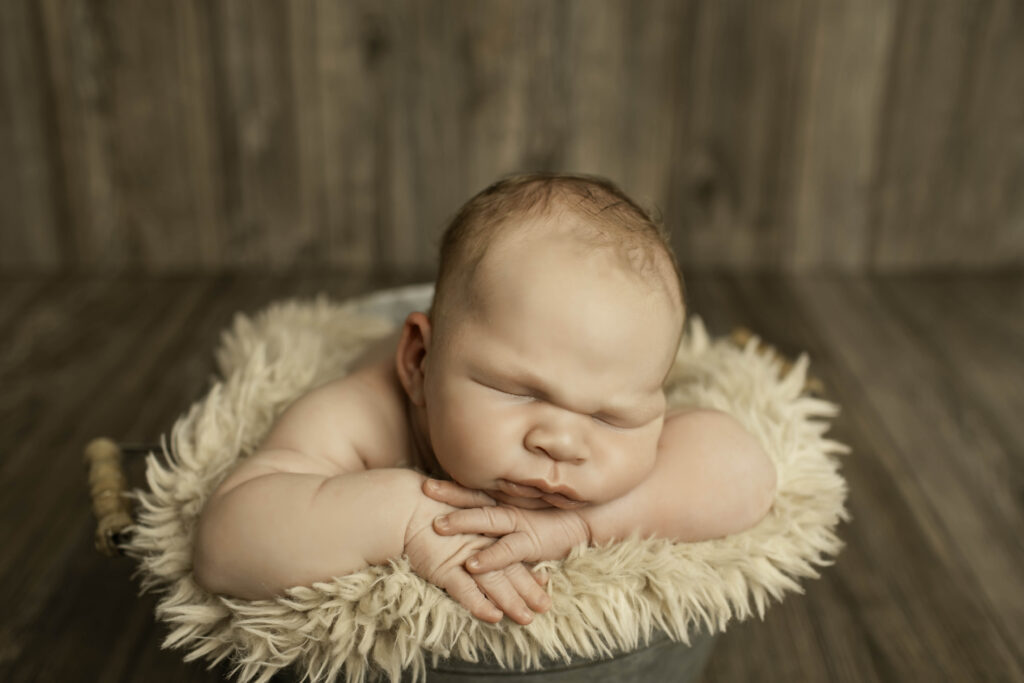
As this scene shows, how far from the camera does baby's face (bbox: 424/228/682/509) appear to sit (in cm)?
70

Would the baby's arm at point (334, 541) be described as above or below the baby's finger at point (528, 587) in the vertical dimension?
above

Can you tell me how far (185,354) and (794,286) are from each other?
108 cm

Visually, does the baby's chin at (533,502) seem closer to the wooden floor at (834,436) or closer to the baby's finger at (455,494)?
the baby's finger at (455,494)

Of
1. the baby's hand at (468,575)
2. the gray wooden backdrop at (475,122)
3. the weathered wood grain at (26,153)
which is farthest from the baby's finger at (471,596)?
the weathered wood grain at (26,153)

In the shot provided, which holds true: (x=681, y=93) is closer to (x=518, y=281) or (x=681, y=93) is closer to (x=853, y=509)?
(x=853, y=509)

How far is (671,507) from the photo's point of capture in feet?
2.60

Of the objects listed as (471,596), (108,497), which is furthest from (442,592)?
(108,497)

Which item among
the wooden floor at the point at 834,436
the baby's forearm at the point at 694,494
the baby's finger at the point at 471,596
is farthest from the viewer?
the wooden floor at the point at 834,436

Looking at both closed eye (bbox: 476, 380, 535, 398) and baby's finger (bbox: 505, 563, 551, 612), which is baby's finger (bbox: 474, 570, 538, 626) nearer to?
baby's finger (bbox: 505, 563, 551, 612)

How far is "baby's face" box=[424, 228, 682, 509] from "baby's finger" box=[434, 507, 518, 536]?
0.02 metres

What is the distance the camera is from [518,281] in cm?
71

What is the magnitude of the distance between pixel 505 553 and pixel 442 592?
0.05 meters

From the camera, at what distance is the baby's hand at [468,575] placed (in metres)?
0.69

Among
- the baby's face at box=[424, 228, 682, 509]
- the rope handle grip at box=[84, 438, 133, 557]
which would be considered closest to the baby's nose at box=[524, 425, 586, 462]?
the baby's face at box=[424, 228, 682, 509]
